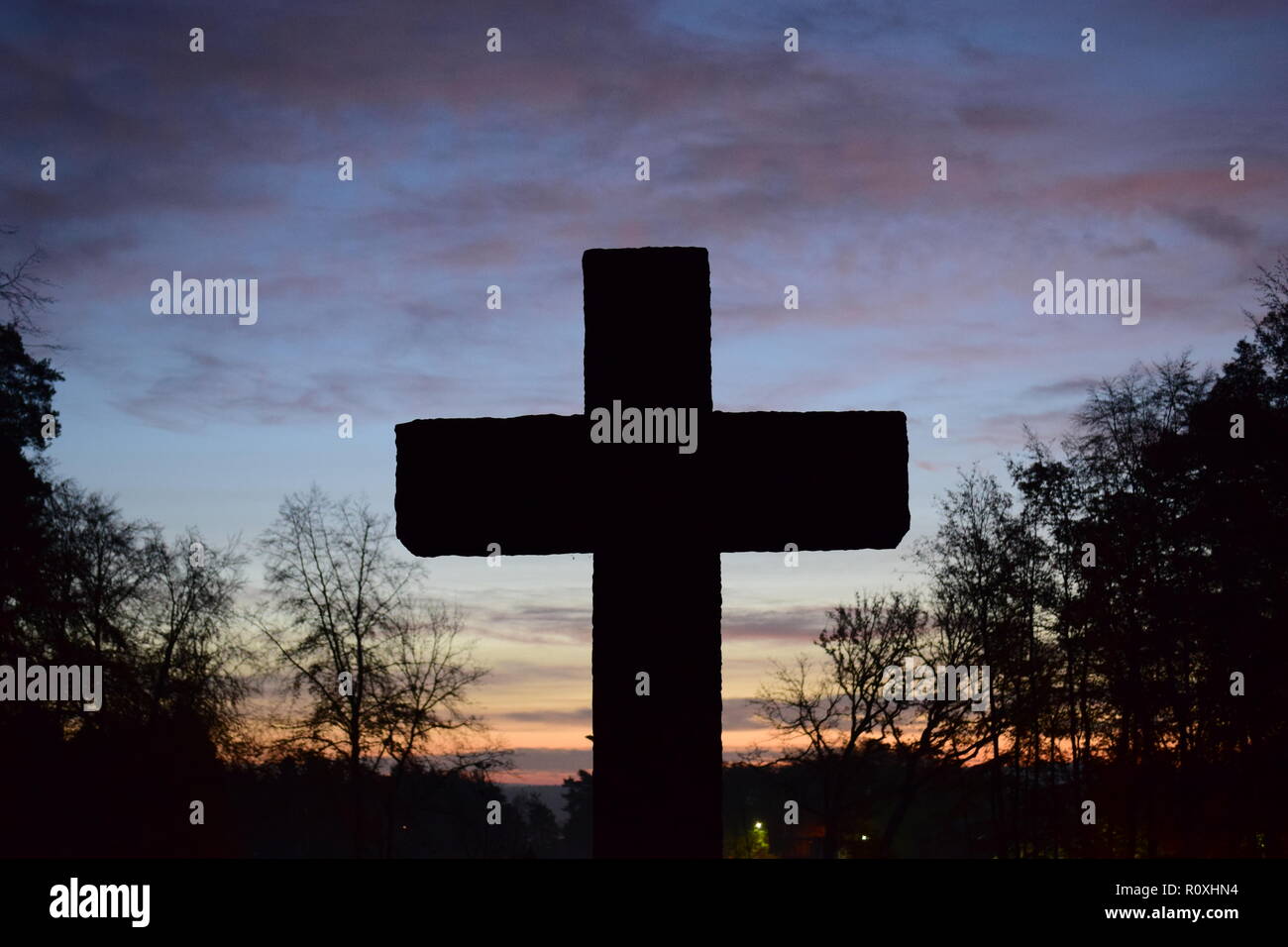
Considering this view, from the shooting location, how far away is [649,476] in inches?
107

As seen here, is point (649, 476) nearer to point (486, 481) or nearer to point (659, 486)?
point (659, 486)

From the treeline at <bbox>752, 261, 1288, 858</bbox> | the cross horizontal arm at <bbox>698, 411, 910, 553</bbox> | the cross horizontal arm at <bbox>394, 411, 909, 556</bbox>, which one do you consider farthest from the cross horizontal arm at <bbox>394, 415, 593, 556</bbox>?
the treeline at <bbox>752, 261, 1288, 858</bbox>

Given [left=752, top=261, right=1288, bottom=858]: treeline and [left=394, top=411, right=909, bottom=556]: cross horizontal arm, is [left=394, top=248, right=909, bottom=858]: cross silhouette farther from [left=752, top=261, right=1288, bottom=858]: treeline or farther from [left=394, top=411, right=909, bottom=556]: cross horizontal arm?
[left=752, top=261, right=1288, bottom=858]: treeline

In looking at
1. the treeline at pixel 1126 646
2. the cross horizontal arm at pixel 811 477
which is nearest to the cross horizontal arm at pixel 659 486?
the cross horizontal arm at pixel 811 477

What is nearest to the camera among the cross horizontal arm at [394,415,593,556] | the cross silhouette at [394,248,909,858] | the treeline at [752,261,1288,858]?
the cross silhouette at [394,248,909,858]

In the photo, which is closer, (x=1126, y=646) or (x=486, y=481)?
(x=486, y=481)

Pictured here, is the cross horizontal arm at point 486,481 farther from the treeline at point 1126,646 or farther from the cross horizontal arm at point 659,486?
the treeline at point 1126,646

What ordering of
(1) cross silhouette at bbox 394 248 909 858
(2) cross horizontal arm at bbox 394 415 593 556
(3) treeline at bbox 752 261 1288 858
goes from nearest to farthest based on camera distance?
(1) cross silhouette at bbox 394 248 909 858 < (2) cross horizontal arm at bbox 394 415 593 556 < (3) treeline at bbox 752 261 1288 858

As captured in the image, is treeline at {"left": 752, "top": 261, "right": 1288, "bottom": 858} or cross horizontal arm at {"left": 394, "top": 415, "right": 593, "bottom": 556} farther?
treeline at {"left": 752, "top": 261, "right": 1288, "bottom": 858}

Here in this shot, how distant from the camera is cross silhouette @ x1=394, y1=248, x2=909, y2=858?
2.62 meters

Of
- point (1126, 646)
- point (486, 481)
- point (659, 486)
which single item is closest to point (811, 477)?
point (659, 486)

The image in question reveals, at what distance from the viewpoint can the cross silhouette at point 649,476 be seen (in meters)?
2.62
